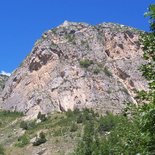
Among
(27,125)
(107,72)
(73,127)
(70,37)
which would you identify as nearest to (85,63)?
(107,72)

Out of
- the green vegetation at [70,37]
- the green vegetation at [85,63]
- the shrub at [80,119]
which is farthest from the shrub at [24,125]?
the green vegetation at [70,37]

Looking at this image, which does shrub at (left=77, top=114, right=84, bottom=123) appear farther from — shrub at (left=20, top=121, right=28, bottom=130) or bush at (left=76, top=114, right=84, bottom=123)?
shrub at (left=20, top=121, right=28, bottom=130)

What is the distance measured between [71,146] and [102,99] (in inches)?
2239

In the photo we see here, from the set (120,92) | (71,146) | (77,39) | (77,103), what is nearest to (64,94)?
(77,103)

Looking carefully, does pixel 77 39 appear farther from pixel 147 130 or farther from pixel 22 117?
pixel 147 130

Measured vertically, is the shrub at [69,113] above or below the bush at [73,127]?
above

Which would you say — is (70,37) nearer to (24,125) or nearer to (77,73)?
(77,73)

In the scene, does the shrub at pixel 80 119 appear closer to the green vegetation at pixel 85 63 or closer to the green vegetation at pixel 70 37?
the green vegetation at pixel 85 63

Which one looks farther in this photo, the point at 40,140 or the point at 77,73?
the point at 77,73

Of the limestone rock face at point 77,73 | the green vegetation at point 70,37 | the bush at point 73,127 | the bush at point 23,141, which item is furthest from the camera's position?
the green vegetation at point 70,37

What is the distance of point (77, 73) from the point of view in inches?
6905

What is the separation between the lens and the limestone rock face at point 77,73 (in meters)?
168

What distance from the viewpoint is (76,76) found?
17462cm

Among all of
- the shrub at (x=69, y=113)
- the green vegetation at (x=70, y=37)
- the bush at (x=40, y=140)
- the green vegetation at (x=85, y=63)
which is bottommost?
the bush at (x=40, y=140)
